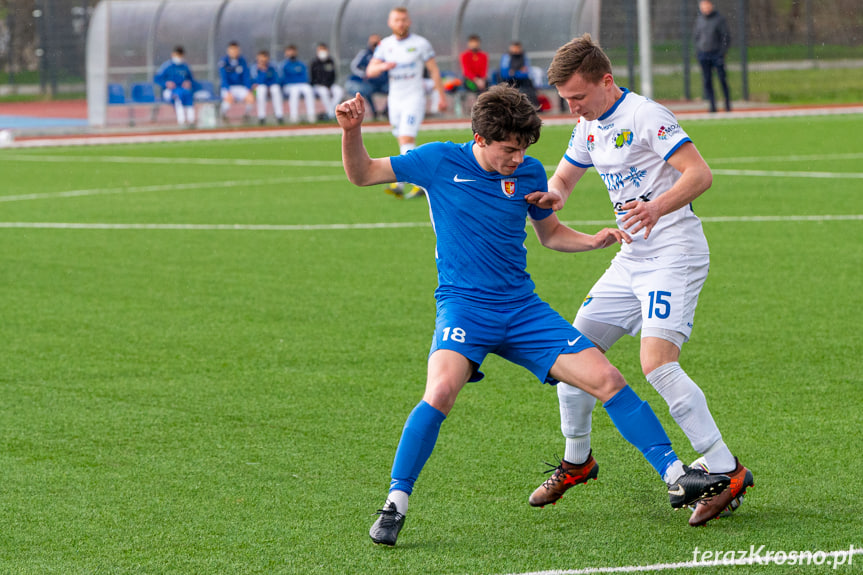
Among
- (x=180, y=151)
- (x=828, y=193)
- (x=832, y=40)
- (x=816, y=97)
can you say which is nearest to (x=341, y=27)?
(x=180, y=151)

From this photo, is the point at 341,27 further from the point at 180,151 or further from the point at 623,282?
the point at 623,282

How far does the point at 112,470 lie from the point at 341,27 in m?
30.5

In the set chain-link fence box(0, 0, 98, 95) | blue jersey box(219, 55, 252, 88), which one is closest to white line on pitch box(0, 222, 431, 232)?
blue jersey box(219, 55, 252, 88)

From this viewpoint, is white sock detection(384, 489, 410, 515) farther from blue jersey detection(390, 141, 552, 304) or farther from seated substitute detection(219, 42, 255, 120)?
seated substitute detection(219, 42, 255, 120)

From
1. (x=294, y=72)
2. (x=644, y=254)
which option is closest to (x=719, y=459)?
(x=644, y=254)

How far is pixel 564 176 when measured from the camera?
17.4ft

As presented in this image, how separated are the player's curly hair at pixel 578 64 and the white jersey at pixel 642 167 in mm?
194

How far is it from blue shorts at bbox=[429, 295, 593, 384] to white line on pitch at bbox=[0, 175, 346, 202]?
44.0 feet

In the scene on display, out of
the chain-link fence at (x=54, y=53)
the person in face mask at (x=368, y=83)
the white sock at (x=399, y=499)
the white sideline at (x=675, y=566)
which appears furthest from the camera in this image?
the chain-link fence at (x=54, y=53)

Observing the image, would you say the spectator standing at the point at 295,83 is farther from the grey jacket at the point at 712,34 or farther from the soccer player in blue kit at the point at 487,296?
the soccer player in blue kit at the point at 487,296

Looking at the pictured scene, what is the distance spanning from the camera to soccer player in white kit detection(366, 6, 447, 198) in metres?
16.6

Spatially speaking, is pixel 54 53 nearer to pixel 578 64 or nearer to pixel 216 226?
pixel 216 226

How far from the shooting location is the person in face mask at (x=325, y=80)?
32.4 metres

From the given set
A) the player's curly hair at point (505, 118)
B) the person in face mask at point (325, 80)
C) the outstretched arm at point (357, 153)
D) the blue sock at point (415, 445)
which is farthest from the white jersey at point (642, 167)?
the person in face mask at point (325, 80)
